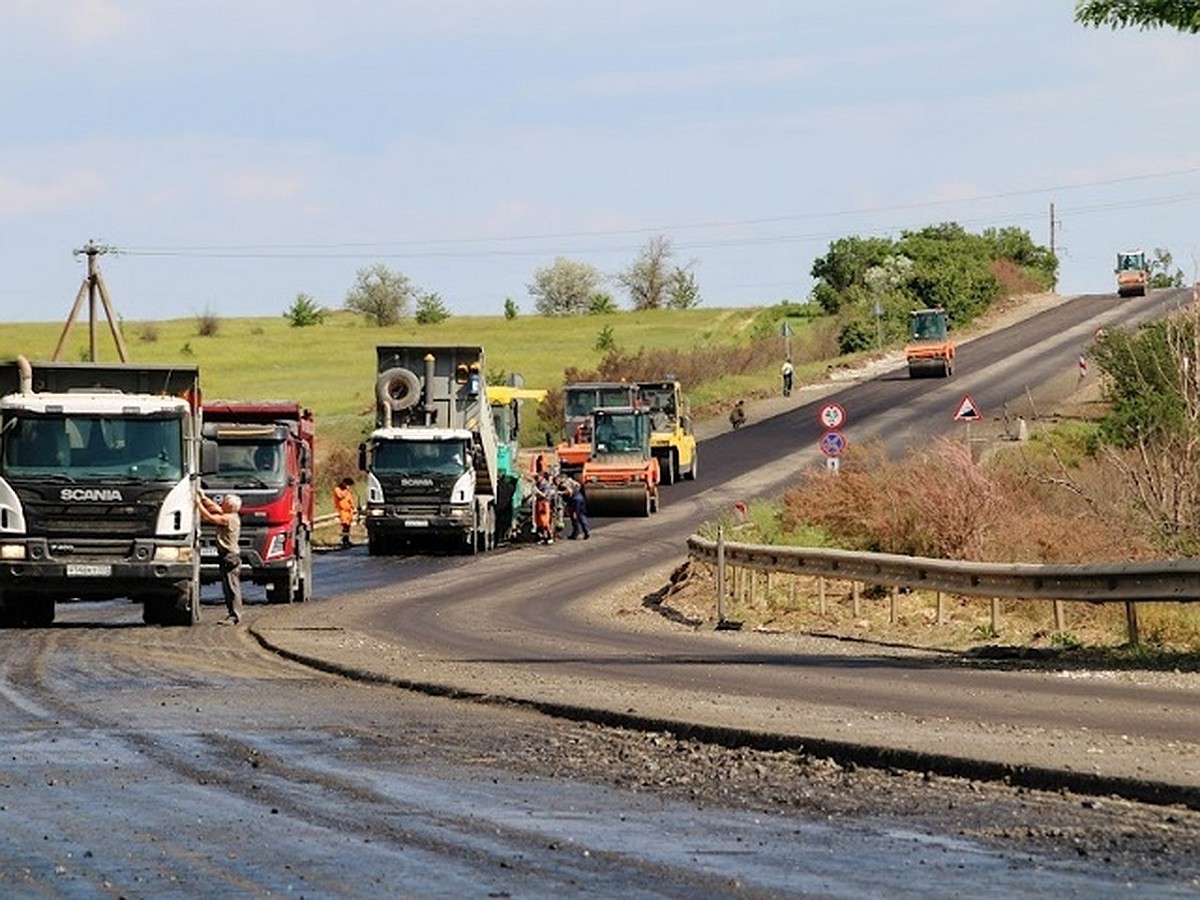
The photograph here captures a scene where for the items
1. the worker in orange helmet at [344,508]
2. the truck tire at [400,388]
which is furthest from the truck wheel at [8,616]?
the worker in orange helmet at [344,508]

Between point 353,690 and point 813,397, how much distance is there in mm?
68580

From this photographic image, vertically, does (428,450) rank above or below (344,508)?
above

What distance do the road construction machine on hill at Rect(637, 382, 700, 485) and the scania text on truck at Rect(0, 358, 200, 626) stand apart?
36.6 meters

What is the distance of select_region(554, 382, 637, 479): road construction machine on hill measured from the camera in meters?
61.2

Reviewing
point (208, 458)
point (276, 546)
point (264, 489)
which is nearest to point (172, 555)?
point (208, 458)

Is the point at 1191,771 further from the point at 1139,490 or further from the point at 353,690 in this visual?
the point at 1139,490

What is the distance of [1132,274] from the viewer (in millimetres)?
113000

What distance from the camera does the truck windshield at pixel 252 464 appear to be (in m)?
35.9

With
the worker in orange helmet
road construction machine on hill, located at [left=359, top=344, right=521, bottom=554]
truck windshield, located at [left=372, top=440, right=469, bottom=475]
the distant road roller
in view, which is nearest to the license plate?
road construction machine on hill, located at [left=359, top=344, right=521, bottom=554]

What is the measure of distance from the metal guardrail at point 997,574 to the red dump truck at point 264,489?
7144 mm

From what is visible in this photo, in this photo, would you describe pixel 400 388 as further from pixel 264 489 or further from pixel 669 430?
pixel 669 430

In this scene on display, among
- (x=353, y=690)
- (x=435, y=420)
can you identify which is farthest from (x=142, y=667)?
(x=435, y=420)

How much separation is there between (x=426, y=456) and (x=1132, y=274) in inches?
2792

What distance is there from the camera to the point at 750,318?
148m
